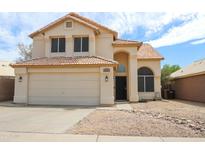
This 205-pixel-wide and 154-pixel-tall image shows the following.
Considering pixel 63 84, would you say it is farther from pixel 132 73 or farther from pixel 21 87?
pixel 132 73

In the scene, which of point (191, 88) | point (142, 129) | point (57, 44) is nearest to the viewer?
point (142, 129)

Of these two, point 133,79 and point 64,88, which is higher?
point 133,79

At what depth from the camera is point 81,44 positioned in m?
20.0

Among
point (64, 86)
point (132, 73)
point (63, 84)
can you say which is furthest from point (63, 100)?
point (132, 73)

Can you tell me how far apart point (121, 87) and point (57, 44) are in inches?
308

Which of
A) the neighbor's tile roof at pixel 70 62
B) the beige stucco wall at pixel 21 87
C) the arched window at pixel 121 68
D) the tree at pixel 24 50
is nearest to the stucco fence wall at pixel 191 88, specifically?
the arched window at pixel 121 68

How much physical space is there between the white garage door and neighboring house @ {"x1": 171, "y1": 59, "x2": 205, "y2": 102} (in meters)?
10.4

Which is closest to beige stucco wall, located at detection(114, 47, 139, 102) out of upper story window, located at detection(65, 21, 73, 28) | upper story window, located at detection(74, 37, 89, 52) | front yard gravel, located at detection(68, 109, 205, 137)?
upper story window, located at detection(74, 37, 89, 52)

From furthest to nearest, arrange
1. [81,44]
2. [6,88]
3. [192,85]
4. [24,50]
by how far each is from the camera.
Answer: [24,50] < [192,85] < [6,88] < [81,44]

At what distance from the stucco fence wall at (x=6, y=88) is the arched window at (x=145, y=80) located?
531 inches

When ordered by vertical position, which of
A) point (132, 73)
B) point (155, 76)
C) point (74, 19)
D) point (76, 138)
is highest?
point (74, 19)
